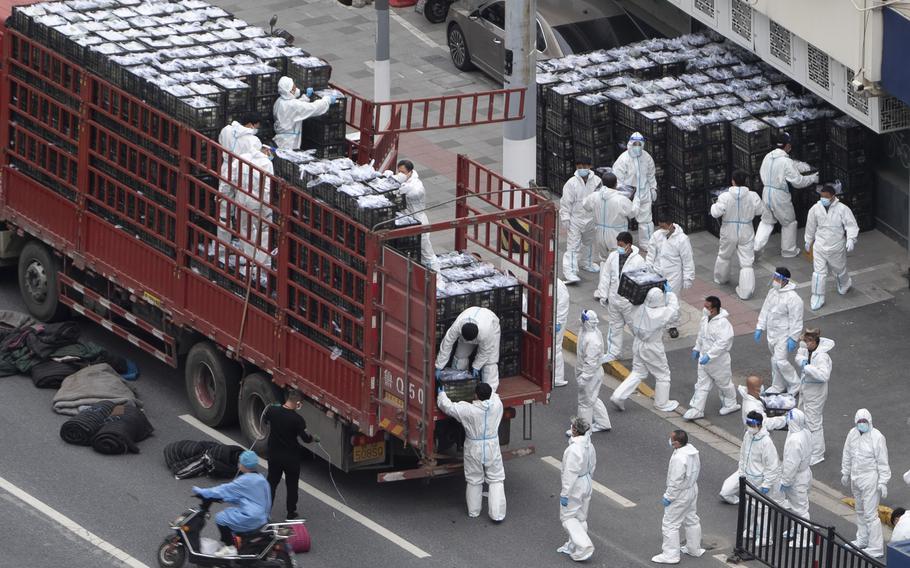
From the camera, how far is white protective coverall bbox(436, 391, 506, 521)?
835 inches

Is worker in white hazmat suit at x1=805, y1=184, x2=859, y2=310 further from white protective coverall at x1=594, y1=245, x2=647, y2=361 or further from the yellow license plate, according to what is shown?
the yellow license plate

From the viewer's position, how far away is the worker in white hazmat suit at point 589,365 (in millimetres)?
23719

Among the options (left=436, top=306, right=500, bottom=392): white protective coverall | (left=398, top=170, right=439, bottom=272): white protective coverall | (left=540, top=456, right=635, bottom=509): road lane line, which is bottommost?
(left=540, top=456, right=635, bottom=509): road lane line

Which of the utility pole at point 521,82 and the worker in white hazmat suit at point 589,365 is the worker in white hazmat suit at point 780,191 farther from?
the worker in white hazmat suit at point 589,365

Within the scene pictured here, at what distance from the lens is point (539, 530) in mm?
21766

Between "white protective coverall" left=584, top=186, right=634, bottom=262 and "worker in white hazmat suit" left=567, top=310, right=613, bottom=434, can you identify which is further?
"white protective coverall" left=584, top=186, right=634, bottom=262

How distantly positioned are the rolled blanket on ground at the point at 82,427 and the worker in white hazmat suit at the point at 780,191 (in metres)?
9.02

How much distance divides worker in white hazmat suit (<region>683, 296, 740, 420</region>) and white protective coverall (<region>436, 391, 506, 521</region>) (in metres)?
3.49

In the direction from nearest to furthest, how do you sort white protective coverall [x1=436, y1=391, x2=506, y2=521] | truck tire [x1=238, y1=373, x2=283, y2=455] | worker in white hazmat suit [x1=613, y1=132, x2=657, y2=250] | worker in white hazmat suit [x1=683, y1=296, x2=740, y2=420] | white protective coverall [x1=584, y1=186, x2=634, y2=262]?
1. white protective coverall [x1=436, y1=391, x2=506, y2=521]
2. truck tire [x1=238, y1=373, x2=283, y2=455]
3. worker in white hazmat suit [x1=683, y1=296, x2=740, y2=420]
4. white protective coverall [x1=584, y1=186, x2=634, y2=262]
5. worker in white hazmat suit [x1=613, y1=132, x2=657, y2=250]

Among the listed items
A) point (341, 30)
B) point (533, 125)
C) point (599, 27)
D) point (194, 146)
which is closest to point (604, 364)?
point (533, 125)

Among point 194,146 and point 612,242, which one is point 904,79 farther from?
point 194,146

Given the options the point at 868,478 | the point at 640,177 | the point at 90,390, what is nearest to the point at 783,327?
the point at 868,478

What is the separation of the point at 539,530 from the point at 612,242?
21.5 feet

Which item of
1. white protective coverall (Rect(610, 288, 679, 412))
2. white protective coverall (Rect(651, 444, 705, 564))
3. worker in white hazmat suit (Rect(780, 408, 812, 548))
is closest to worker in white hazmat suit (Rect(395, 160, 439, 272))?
white protective coverall (Rect(610, 288, 679, 412))
